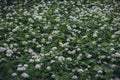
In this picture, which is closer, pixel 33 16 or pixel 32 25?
pixel 32 25

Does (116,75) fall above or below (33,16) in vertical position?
below

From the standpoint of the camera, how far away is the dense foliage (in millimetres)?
6719

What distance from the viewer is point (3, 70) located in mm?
6781

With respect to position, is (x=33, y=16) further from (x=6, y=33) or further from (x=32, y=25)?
(x=6, y=33)

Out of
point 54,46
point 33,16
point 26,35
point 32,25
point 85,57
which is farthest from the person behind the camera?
point 33,16

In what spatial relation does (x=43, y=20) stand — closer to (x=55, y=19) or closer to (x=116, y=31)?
(x=55, y=19)

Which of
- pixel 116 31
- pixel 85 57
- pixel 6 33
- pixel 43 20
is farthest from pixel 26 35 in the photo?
pixel 116 31

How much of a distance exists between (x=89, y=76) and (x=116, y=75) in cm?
60

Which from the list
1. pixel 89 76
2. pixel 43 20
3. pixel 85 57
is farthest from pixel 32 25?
pixel 89 76

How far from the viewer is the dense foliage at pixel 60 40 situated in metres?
6.72

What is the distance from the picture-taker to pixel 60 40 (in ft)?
26.9

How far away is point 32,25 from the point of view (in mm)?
9188

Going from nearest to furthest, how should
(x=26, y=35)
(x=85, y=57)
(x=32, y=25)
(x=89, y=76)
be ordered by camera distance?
1. (x=89, y=76)
2. (x=85, y=57)
3. (x=26, y=35)
4. (x=32, y=25)

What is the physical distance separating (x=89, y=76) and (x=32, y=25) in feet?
10.7
